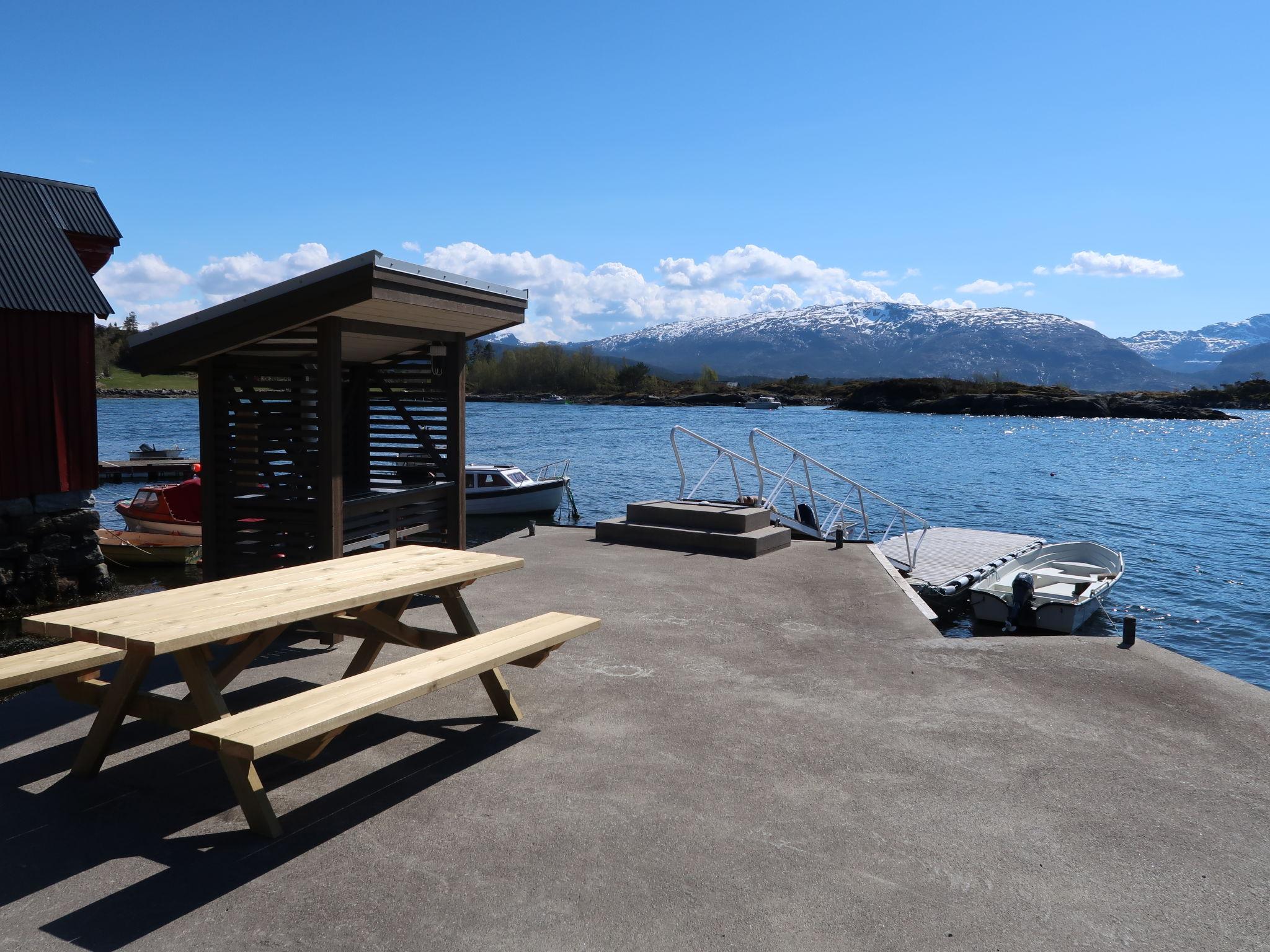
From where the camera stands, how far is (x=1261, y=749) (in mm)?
4773

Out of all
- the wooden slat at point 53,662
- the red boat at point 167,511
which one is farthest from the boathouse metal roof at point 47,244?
the wooden slat at point 53,662

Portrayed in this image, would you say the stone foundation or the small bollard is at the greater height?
the small bollard

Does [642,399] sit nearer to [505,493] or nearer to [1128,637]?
[505,493]

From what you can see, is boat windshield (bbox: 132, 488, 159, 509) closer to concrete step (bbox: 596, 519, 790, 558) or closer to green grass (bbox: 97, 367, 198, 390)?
concrete step (bbox: 596, 519, 790, 558)

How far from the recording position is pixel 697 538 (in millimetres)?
10492

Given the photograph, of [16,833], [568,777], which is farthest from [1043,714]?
[16,833]

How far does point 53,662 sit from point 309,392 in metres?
2.96

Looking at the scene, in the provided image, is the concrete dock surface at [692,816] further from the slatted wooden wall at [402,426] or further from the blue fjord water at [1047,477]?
the blue fjord water at [1047,477]

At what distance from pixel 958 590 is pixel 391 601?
32.8ft

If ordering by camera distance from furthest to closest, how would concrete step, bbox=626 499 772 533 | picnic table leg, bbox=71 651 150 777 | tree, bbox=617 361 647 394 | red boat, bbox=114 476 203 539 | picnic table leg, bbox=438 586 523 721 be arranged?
tree, bbox=617 361 647 394 → red boat, bbox=114 476 203 539 → concrete step, bbox=626 499 772 533 → picnic table leg, bbox=438 586 523 721 → picnic table leg, bbox=71 651 150 777

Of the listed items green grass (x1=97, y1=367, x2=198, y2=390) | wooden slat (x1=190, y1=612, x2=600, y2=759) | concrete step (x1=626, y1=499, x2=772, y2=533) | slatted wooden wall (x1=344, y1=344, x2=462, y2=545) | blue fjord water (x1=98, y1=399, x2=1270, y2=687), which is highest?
green grass (x1=97, y1=367, x2=198, y2=390)

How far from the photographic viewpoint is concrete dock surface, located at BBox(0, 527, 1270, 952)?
3074mm

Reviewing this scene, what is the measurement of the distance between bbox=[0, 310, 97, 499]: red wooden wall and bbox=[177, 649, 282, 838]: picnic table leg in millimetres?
9410

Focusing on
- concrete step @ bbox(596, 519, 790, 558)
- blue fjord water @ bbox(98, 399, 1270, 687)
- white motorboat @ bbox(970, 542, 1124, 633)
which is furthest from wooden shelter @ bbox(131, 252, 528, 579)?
blue fjord water @ bbox(98, 399, 1270, 687)
